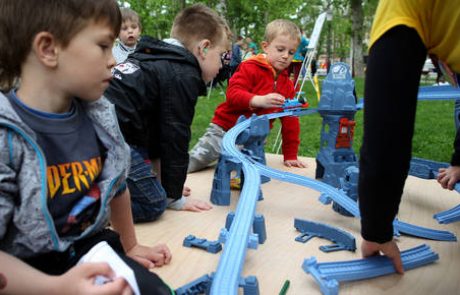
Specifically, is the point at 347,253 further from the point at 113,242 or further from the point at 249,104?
the point at 249,104

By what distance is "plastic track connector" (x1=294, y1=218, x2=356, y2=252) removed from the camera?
1.48m

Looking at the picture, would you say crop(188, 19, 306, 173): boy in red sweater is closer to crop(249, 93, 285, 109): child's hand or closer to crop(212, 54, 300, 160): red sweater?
crop(212, 54, 300, 160): red sweater

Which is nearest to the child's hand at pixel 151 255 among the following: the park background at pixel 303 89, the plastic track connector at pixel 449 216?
the park background at pixel 303 89

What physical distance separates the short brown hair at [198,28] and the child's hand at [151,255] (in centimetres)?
95

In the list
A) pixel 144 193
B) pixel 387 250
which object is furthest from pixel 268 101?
pixel 387 250

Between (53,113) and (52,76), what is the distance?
81mm

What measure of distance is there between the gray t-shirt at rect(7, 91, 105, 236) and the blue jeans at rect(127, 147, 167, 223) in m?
0.69

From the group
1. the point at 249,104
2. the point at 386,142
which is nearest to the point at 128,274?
the point at 386,142

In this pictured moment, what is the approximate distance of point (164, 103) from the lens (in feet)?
6.03

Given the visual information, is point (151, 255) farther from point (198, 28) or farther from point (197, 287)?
point (198, 28)

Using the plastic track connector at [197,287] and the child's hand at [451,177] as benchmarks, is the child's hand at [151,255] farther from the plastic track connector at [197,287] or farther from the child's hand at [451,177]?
the child's hand at [451,177]

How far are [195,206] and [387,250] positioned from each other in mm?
971

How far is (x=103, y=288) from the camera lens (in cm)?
81

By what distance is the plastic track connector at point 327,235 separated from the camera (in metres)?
1.48
